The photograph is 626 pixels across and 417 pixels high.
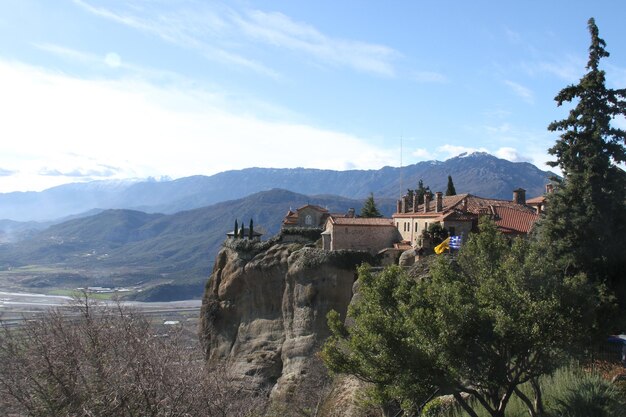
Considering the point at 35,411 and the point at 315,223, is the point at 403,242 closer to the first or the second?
the point at 315,223

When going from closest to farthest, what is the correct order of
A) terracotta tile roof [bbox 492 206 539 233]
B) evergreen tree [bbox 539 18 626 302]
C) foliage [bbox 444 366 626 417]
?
foliage [bbox 444 366 626 417]
evergreen tree [bbox 539 18 626 302]
terracotta tile roof [bbox 492 206 539 233]

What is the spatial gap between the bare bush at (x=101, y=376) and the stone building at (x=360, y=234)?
32567 mm

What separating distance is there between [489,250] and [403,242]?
3108cm

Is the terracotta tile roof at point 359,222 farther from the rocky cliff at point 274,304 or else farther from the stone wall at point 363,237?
the rocky cliff at point 274,304

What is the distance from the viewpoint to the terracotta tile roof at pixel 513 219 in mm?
40656

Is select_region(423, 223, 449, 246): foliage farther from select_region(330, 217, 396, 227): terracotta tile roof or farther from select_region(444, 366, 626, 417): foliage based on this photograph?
select_region(444, 366, 626, 417): foliage

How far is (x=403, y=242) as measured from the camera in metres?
46.6

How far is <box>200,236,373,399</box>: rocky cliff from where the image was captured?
4262cm

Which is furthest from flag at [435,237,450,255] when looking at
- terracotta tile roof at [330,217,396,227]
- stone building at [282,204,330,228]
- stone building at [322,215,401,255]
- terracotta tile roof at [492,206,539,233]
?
stone building at [282,204,330,228]

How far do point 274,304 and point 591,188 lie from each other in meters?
29.7

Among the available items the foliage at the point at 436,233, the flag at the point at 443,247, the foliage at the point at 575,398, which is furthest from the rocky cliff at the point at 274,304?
the foliage at the point at 575,398

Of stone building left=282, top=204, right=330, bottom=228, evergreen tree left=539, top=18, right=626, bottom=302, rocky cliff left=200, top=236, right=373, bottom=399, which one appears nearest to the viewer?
evergreen tree left=539, top=18, right=626, bottom=302

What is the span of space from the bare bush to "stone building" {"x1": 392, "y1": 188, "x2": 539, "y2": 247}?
26.5 m

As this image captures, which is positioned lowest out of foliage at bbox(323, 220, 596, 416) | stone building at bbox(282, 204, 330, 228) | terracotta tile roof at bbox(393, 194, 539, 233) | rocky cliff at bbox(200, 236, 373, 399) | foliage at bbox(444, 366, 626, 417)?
rocky cliff at bbox(200, 236, 373, 399)
